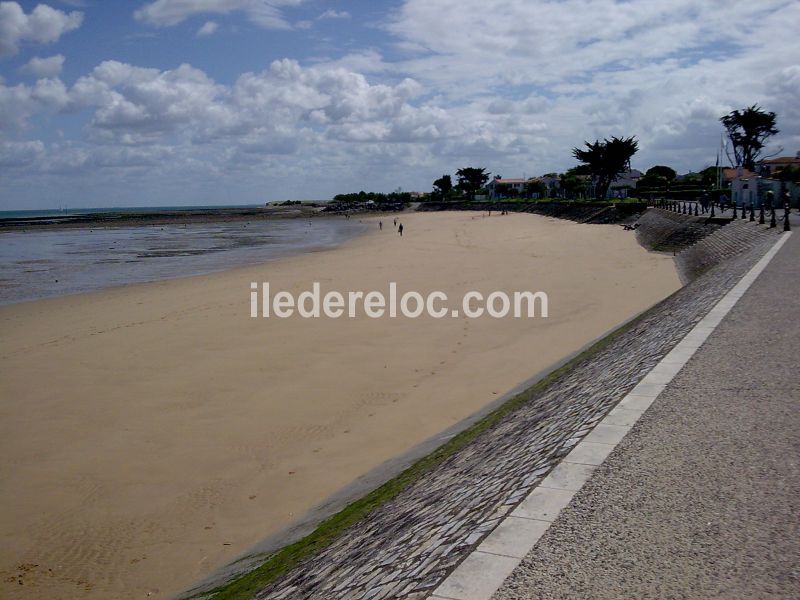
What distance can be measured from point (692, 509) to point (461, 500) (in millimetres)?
1874

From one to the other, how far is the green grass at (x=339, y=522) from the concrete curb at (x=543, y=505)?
2.36 meters

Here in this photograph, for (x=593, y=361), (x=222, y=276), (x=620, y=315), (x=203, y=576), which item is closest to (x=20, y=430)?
(x=203, y=576)

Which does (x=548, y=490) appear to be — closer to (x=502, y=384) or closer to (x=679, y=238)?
(x=502, y=384)

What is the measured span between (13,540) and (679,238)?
30957 mm

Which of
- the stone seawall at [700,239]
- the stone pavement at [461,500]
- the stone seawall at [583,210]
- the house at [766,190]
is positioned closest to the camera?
the stone pavement at [461,500]

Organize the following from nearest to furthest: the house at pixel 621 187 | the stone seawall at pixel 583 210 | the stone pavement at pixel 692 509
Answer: the stone pavement at pixel 692 509 → the stone seawall at pixel 583 210 → the house at pixel 621 187

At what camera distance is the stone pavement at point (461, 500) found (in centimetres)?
416

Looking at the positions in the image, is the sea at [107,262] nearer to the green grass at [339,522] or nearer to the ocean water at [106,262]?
the ocean water at [106,262]

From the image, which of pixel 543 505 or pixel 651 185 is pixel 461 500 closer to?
pixel 543 505

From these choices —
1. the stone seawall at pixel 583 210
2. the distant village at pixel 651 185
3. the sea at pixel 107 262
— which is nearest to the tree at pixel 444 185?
the distant village at pixel 651 185

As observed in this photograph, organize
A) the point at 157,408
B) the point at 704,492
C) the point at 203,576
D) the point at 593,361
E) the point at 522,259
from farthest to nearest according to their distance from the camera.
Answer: the point at 522,259 < the point at 157,408 < the point at 593,361 < the point at 203,576 < the point at 704,492

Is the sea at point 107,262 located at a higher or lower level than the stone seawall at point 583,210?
lower

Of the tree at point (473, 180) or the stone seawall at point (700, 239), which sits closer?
the stone seawall at point (700, 239)

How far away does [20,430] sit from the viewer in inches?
418
